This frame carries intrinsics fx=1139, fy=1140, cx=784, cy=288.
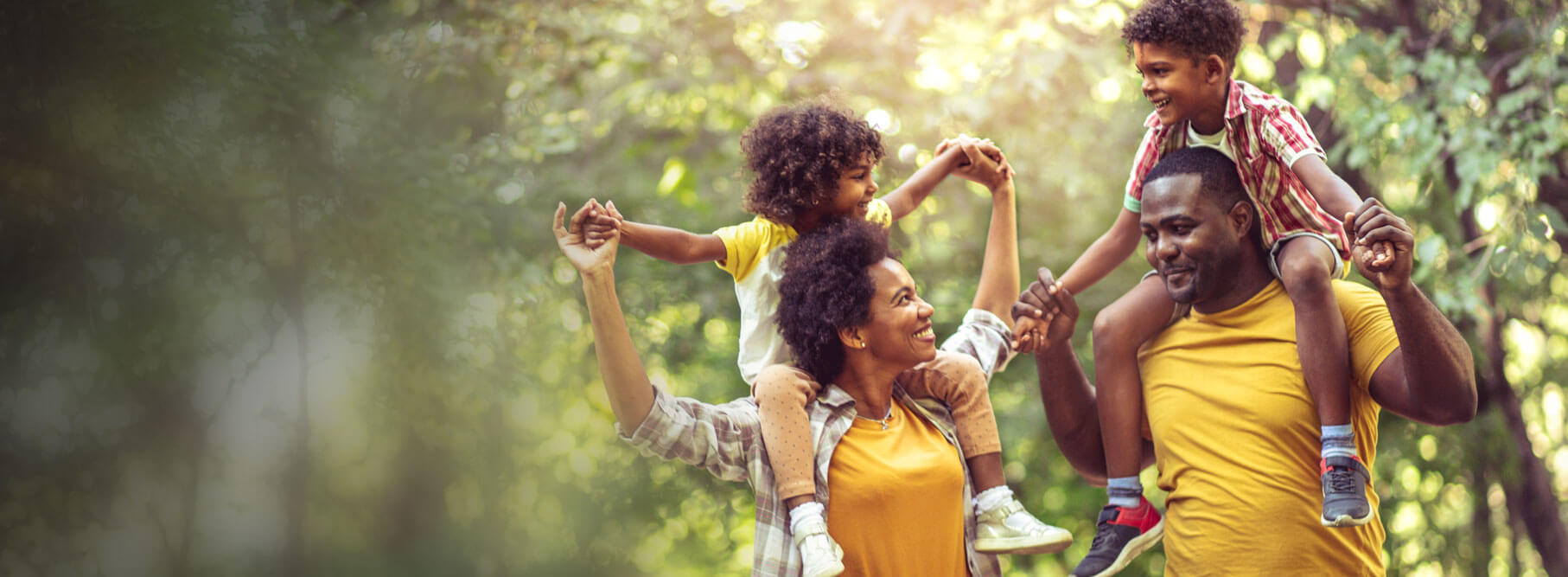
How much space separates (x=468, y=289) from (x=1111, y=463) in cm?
402

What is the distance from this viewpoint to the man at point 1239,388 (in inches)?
85.7

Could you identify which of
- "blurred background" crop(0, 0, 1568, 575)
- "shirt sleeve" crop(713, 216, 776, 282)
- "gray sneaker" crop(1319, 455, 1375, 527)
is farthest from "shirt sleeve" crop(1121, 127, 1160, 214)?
"blurred background" crop(0, 0, 1568, 575)

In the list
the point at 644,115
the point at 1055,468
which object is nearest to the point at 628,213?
the point at 644,115

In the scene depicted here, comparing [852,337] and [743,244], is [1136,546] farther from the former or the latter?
[743,244]

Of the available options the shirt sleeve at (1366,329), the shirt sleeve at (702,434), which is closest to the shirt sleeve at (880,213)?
the shirt sleeve at (702,434)

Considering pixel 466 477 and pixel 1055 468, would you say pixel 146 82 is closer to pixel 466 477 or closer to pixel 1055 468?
pixel 466 477

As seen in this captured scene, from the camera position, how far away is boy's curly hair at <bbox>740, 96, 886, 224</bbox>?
8.11 feet

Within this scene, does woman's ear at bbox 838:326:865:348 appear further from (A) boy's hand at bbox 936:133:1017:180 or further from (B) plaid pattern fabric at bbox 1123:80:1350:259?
(B) plaid pattern fabric at bbox 1123:80:1350:259

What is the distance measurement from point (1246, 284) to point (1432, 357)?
430mm

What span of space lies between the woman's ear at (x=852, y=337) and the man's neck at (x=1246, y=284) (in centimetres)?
75

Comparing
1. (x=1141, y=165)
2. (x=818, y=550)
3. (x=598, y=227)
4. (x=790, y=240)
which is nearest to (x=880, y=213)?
(x=790, y=240)

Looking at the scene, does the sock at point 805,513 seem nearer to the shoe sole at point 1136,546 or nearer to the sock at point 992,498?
the sock at point 992,498

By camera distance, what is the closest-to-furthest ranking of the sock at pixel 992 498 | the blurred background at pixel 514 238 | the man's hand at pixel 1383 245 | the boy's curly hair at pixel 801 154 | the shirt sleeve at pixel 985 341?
the man's hand at pixel 1383 245 → the sock at pixel 992 498 → the boy's curly hair at pixel 801 154 → the shirt sleeve at pixel 985 341 → the blurred background at pixel 514 238

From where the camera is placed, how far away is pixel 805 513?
2.16m
